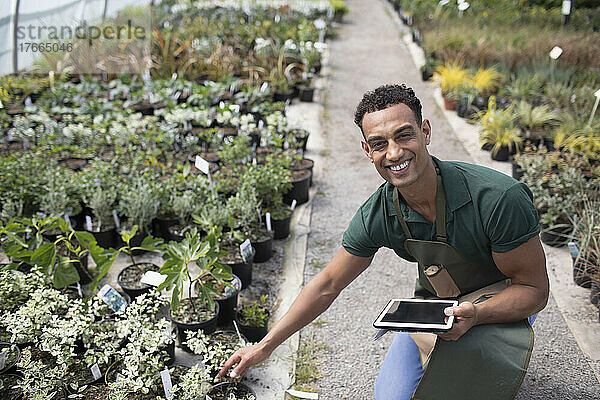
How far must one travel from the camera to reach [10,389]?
7.61 ft

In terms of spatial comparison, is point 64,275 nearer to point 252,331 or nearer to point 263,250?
point 252,331

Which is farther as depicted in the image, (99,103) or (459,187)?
(99,103)

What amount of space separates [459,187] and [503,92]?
5068mm

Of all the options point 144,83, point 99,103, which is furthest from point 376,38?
point 99,103

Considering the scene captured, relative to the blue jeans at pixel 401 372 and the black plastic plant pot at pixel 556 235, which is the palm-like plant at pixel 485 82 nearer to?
the black plastic plant pot at pixel 556 235

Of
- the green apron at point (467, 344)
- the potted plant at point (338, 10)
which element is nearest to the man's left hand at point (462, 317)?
the green apron at point (467, 344)

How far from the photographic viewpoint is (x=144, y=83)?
638 centimetres

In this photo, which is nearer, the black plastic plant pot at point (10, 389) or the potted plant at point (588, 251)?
the black plastic plant pot at point (10, 389)

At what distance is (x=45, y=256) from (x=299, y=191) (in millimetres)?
2078

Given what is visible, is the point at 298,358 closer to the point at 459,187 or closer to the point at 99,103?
the point at 459,187

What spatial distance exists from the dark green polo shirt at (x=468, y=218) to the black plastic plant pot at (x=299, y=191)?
86.0 inches

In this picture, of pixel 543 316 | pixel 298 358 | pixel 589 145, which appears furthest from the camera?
pixel 589 145

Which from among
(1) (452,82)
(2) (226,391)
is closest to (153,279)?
(2) (226,391)

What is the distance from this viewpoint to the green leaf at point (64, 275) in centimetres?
269
